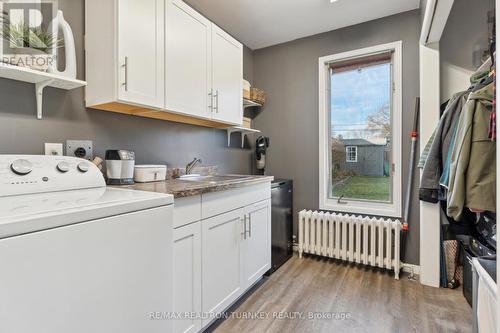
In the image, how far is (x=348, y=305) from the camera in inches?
73.0

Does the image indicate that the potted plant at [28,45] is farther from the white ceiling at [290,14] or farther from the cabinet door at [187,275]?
the white ceiling at [290,14]

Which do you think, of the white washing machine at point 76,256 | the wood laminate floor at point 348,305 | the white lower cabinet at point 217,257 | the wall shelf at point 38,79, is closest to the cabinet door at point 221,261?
the white lower cabinet at point 217,257

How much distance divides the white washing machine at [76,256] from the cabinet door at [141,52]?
0.55 meters

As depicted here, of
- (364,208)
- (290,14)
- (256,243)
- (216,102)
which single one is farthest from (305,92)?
(256,243)

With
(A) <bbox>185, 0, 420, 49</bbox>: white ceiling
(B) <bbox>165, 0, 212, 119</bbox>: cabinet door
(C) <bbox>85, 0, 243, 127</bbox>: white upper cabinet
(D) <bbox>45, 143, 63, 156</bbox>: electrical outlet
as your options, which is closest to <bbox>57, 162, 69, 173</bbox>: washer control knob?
(D) <bbox>45, 143, 63, 156</bbox>: electrical outlet

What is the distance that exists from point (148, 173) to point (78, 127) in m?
0.48

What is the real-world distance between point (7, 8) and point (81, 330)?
1492mm

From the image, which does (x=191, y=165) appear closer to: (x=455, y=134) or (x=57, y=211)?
(x=57, y=211)

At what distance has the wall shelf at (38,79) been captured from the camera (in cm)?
111

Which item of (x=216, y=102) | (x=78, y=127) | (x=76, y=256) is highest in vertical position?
(x=216, y=102)

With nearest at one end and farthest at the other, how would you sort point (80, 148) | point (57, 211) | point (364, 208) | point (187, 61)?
point (57, 211) → point (80, 148) → point (187, 61) → point (364, 208)

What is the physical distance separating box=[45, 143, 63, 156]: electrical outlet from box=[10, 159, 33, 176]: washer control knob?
0.23m

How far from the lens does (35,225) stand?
2.24 feet

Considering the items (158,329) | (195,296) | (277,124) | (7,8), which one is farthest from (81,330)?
(277,124)
